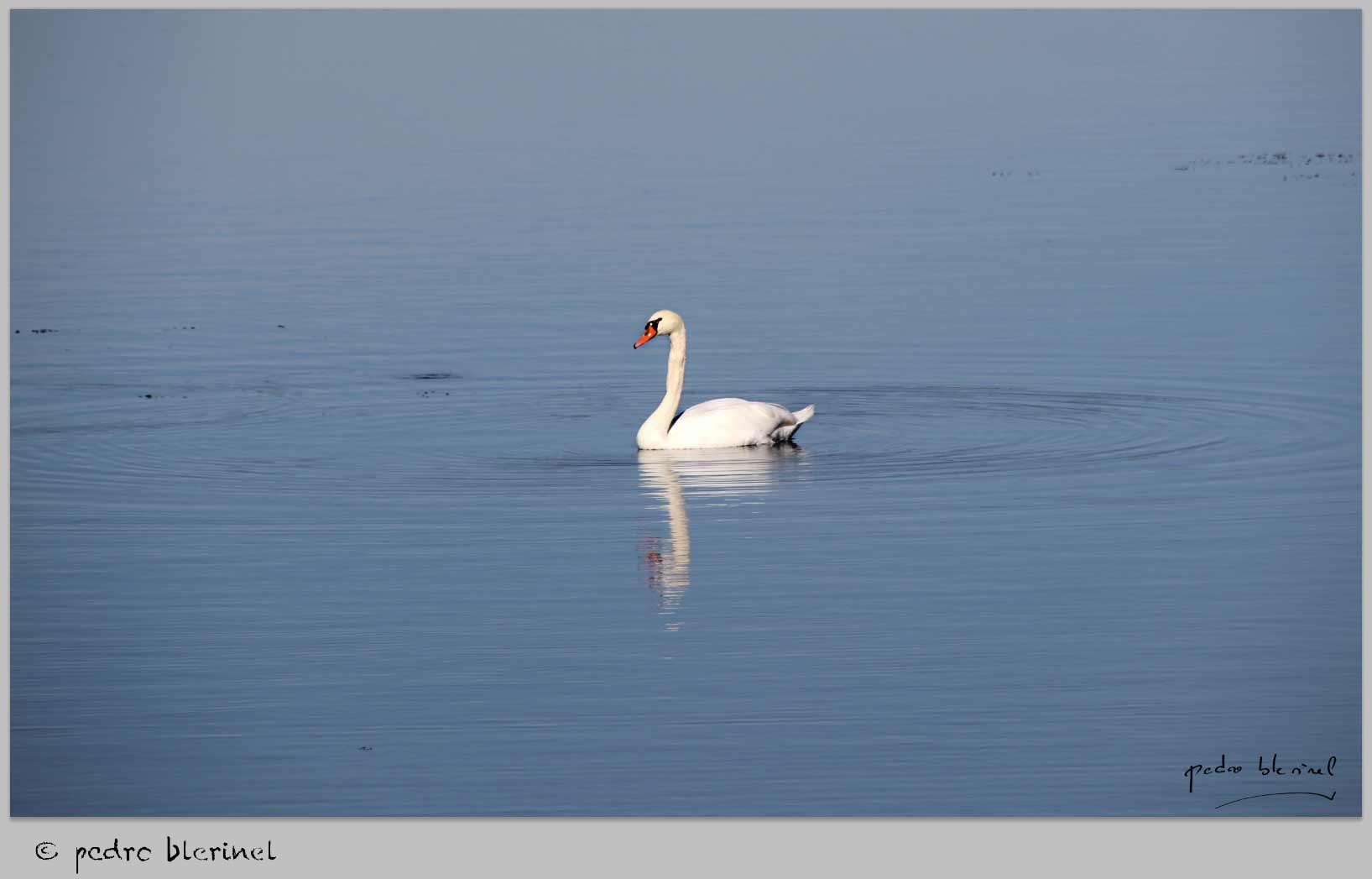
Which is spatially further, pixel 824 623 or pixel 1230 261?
pixel 1230 261

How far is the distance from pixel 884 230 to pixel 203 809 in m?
21.7

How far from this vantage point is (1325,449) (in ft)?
61.4

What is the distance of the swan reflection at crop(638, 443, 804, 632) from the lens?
1504cm

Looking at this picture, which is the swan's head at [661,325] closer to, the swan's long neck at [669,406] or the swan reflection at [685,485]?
the swan's long neck at [669,406]

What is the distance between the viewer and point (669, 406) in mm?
19641

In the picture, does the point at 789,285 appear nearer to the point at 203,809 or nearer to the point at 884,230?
the point at 884,230

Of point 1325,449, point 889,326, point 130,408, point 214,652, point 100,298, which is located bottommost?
point 214,652

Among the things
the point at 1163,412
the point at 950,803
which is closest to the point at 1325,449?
the point at 1163,412

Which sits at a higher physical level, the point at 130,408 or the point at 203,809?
the point at 130,408

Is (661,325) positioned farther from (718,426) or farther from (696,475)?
(696,475)
